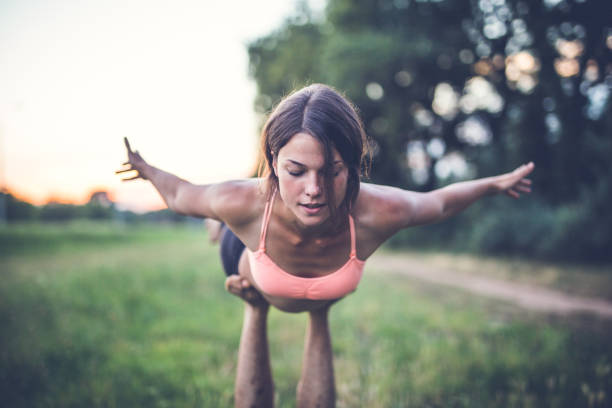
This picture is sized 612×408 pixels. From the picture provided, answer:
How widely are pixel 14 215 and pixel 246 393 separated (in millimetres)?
32143

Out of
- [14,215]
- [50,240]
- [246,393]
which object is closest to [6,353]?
[246,393]

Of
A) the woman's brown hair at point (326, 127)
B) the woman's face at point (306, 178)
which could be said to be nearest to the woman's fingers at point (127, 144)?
the woman's brown hair at point (326, 127)

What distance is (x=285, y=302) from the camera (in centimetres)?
240

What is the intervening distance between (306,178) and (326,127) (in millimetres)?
268

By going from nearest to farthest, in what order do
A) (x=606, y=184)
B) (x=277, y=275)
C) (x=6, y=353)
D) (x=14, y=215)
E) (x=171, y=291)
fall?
(x=277, y=275) < (x=6, y=353) < (x=171, y=291) < (x=606, y=184) < (x=14, y=215)

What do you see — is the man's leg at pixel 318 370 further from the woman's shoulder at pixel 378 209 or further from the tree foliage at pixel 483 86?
the tree foliage at pixel 483 86

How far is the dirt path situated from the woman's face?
5.37 meters

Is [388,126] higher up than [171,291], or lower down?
higher up

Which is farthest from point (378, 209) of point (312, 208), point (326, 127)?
point (326, 127)

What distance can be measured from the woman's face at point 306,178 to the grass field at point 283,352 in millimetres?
1899

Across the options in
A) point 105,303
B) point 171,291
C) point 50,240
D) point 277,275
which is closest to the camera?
point 277,275

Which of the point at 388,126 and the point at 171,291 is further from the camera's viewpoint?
the point at 388,126

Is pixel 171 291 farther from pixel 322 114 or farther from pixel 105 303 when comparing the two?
pixel 322 114

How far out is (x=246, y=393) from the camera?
2596 mm
